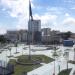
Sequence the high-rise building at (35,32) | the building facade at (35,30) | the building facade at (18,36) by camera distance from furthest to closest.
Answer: the building facade at (18,36)
the building facade at (35,30)
the high-rise building at (35,32)

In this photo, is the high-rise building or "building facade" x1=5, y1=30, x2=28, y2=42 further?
"building facade" x1=5, y1=30, x2=28, y2=42

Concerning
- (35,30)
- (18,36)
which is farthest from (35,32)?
(18,36)

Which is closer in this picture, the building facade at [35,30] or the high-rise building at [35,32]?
the high-rise building at [35,32]

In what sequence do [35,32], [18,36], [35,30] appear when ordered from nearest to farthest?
[35,32] → [35,30] → [18,36]

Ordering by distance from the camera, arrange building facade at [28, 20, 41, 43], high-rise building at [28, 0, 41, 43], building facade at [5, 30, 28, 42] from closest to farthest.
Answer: high-rise building at [28, 0, 41, 43] → building facade at [28, 20, 41, 43] → building facade at [5, 30, 28, 42]

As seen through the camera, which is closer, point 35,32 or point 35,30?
point 35,32

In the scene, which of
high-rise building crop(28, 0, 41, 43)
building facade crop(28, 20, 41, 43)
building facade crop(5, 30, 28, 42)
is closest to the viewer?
high-rise building crop(28, 0, 41, 43)

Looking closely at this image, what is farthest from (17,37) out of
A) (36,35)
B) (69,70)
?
(69,70)

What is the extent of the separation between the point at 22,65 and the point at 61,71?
6659 millimetres

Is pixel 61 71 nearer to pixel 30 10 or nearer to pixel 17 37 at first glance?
pixel 30 10

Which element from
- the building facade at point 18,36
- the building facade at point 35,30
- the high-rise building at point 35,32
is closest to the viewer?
the high-rise building at point 35,32

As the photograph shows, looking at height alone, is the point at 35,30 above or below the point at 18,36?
above

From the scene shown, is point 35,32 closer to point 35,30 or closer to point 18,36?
point 35,30

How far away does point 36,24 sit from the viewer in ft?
395
